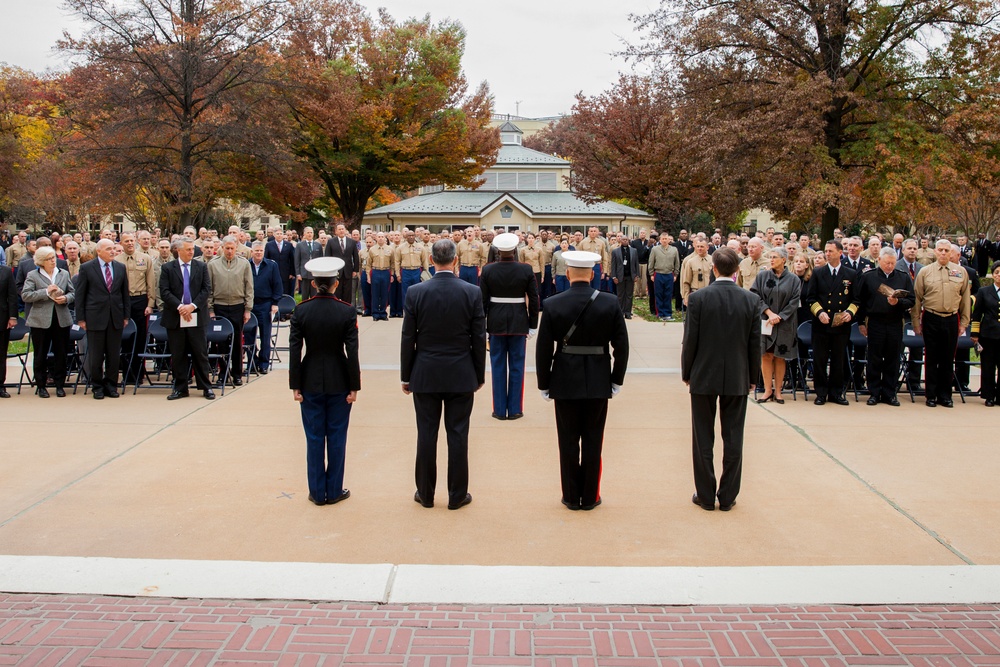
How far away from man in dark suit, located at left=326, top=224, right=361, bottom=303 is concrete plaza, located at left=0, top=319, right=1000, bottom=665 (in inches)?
330

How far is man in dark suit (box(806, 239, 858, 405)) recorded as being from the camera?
34.1ft

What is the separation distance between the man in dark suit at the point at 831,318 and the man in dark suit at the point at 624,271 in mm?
9237

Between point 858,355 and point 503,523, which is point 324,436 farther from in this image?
point 858,355

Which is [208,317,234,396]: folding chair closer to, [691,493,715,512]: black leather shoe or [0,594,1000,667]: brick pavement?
[0,594,1000,667]: brick pavement

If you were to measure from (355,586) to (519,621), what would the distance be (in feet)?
3.44

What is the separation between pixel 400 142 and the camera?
37.2 metres

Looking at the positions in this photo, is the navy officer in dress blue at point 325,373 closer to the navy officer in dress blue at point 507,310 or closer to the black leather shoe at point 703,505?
the black leather shoe at point 703,505

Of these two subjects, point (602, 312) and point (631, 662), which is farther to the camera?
point (602, 312)

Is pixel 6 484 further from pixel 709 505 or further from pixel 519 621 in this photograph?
pixel 709 505

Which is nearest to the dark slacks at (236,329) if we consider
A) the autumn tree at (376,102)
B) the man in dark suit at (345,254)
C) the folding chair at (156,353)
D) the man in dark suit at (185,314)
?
the man in dark suit at (185,314)

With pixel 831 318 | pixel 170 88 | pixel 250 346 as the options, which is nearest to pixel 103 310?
pixel 250 346

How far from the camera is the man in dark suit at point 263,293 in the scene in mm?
12383

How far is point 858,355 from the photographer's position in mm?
11531

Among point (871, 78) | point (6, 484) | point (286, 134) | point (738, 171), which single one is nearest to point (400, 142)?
point (286, 134)
